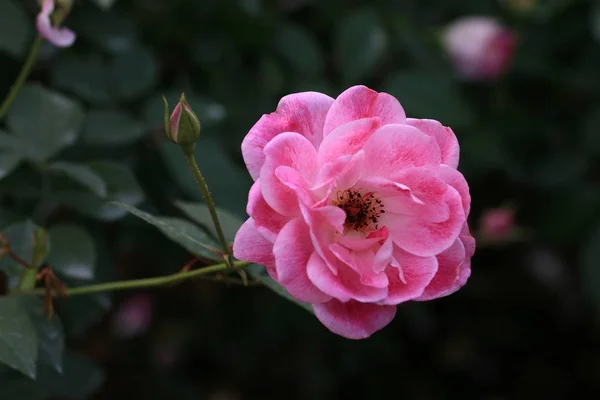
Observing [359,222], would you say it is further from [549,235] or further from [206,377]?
[206,377]

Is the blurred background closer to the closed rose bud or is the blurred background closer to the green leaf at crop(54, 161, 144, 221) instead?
the green leaf at crop(54, 161, 144, 221)

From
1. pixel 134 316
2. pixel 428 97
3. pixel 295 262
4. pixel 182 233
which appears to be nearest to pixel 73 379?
pixel 182 233

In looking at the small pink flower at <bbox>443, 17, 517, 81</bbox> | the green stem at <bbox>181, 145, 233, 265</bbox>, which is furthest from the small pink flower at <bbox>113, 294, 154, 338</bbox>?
the green stem at <bbox>181, 145, 233, 265</bbox>

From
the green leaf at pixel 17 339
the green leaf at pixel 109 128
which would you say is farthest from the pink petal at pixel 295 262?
the green leaf at pixel 109 128

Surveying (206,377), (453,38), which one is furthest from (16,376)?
(206,377)

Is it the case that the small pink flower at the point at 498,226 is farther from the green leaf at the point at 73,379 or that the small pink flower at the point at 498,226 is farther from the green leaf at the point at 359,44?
the green leaf at the point at 73,379
